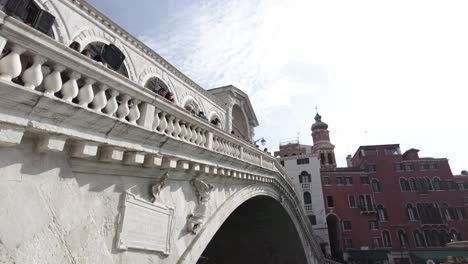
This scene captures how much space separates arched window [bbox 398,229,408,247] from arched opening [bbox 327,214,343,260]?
7604mm

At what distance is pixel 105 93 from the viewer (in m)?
3.80

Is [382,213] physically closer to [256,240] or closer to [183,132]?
[256,240]

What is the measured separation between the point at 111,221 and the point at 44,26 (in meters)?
4.83

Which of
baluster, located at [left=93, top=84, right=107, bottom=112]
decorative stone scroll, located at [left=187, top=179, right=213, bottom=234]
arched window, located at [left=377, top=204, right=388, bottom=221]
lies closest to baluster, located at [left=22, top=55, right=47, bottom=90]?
baluster, located at [left=93, top=84, right=107, bottom=112]

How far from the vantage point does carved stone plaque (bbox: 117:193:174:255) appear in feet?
13.5

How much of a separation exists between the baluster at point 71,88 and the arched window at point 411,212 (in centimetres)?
Result: 4349

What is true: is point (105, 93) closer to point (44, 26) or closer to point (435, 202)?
point (44, 26)

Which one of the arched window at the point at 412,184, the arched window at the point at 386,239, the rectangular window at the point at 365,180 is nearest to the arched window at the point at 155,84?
the rectangular window at the point at 365,180

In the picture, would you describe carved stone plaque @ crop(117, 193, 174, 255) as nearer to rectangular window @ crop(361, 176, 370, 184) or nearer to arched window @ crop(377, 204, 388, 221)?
arched window @ crop(377, 204, 388, 221)

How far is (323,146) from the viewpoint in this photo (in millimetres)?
46094

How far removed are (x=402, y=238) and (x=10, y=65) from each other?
142ft

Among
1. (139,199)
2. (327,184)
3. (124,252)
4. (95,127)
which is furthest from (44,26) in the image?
(327,184)

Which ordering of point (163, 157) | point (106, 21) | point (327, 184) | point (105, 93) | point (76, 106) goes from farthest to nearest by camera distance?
1. point (327, 184)
2. point (106, 21)
3. point (163, 157)
4. point (105, 93)
5. point (76, 106)

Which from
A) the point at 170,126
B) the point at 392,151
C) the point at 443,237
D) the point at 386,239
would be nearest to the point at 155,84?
the point at 170,126
